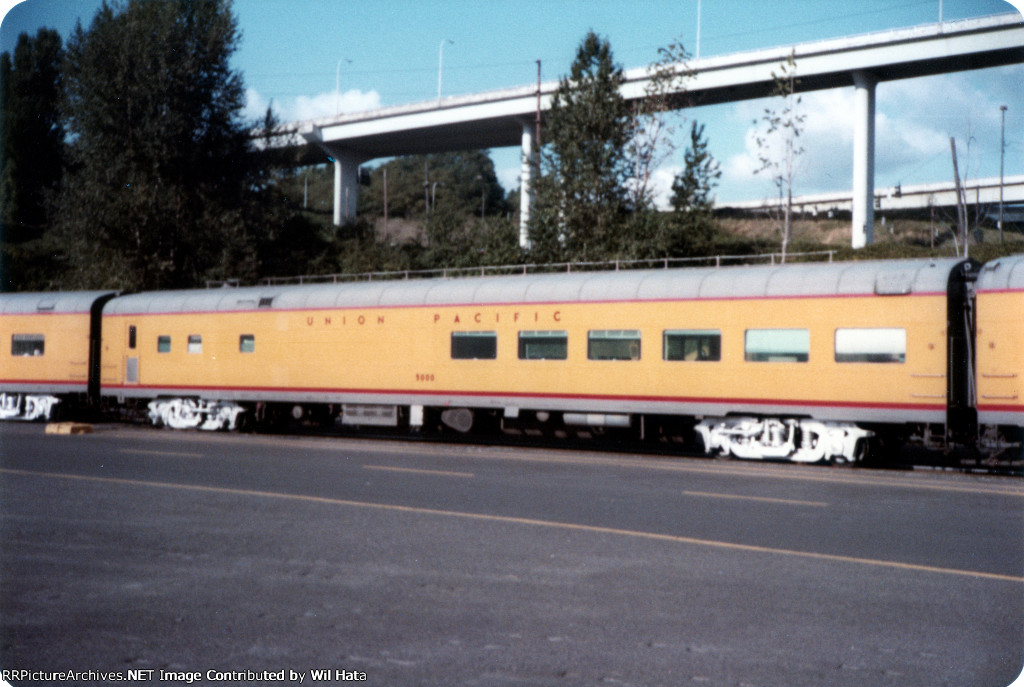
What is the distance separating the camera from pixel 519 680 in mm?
5117

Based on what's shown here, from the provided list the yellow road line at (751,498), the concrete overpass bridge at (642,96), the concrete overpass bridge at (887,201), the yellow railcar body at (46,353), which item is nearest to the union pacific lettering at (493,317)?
the yellow road line at (751,498)

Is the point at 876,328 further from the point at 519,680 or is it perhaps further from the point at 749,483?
the point at 519,680

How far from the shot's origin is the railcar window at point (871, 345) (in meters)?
16.0

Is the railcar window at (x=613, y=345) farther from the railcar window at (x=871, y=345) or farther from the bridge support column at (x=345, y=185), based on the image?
the bridge support column at (x=345, y=185)

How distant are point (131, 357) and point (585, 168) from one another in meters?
20.2

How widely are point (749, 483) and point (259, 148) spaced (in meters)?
32.8

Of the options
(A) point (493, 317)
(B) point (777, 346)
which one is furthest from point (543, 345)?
(B) point (777, 346)

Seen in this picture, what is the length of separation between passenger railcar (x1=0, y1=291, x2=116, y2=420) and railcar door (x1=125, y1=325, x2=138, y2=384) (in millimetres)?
1325

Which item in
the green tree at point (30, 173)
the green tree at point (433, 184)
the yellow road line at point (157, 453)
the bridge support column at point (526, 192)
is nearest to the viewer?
the yellow road line at point (157, 453)

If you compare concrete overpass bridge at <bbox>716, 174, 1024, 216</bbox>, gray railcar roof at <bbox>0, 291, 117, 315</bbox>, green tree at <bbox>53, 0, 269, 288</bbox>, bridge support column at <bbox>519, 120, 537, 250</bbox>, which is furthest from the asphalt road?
concrete overpass bridge at <bbox>716, 174, 1024, 216</bbox>

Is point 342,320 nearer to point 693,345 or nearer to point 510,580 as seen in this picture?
point 693,345

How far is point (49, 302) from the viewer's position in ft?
86.7

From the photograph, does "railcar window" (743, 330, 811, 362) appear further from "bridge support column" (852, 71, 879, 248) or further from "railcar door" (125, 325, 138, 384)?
"bridge support column" (852, 71, 879, 248)

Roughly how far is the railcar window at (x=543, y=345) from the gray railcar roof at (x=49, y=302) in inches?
519
